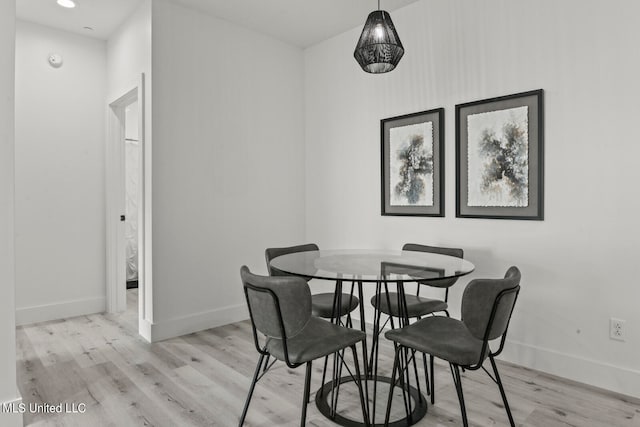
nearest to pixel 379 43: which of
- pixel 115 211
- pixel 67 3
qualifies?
pixel 67 3

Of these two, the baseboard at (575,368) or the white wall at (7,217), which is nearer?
the white wall at (7,217)

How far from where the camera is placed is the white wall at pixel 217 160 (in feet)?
11.0

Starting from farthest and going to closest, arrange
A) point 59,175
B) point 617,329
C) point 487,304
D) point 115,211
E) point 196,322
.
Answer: point 115,211 → point 59,175 → point 196,322 → point 617,329 → point 487,304

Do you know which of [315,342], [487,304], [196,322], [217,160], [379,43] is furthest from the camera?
[217,160]

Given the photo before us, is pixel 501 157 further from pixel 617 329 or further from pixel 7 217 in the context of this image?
pixel 7 217

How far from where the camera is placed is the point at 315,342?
6.00ft

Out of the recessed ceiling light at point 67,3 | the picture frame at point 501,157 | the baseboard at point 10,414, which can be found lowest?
the baseboard at point 10,414

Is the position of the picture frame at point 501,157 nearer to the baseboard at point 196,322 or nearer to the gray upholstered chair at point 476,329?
the gray upholstered chair at point 476,329

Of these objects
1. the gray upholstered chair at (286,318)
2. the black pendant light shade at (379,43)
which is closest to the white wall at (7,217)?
the gray upholstered chair at (286,318)

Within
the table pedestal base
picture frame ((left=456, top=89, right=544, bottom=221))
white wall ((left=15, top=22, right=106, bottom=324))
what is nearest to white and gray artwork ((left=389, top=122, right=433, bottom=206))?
picture frame ((left=456, top=89, right=544, bottom=221))

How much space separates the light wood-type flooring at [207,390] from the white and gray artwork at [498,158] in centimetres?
117

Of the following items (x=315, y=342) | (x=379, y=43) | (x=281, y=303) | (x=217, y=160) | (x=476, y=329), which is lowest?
(x=315, y=342)

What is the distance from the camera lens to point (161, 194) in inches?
131

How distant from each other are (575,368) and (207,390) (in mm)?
2275
